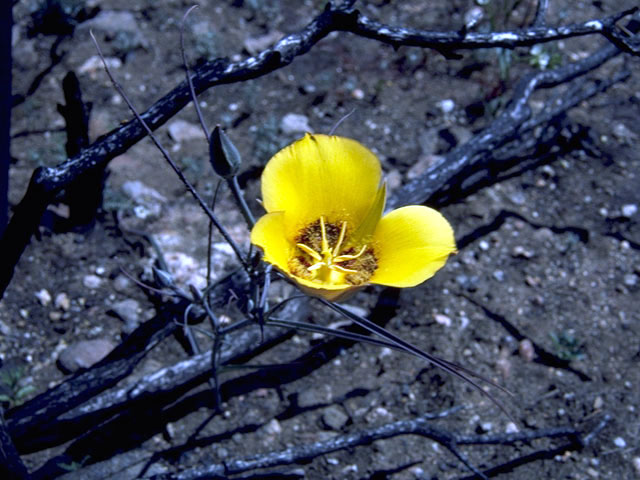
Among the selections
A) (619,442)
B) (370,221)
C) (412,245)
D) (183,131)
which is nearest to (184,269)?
(183,131)

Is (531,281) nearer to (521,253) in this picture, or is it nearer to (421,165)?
(521,253)

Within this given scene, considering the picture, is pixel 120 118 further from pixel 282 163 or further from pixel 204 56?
pixel 282 163

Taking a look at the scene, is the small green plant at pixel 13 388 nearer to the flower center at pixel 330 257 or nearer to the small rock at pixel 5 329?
the small rock at pixel 5 329

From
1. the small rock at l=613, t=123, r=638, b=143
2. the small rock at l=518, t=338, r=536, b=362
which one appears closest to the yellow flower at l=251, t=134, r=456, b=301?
the small rock at l=518, t=338, r=536, b=362

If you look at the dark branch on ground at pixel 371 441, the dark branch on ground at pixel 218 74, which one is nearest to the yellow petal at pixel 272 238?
the dark branch on ground at pixel 218 74

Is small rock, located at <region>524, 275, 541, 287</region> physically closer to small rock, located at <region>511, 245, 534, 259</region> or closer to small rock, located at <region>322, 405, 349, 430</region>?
small rock, located at <region>511, 245, 534, 259</region>

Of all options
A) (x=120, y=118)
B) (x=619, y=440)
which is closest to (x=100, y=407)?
(x=120, y=118)

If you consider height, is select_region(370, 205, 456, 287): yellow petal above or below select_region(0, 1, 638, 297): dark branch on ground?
A: below
